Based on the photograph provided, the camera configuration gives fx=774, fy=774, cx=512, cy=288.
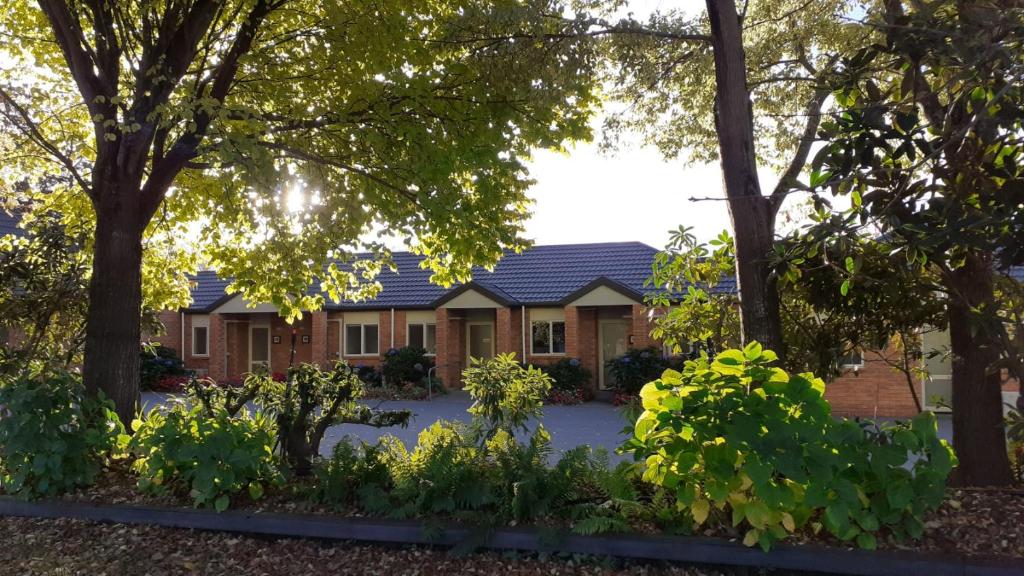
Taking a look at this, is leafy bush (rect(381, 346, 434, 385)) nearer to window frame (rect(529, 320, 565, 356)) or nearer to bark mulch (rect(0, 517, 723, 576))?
window frame (rect(529, 320, 565, 356))

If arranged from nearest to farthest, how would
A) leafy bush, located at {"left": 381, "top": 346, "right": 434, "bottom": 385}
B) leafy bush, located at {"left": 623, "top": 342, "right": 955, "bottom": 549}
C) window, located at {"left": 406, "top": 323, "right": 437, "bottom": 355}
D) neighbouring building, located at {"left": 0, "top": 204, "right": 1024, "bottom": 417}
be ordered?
leafy bush, located at {"left": 623, "top": 342, "right": 955, "bottom": 549}, neighbouring building, located at {"left": 0, "top": 204, "right": 1024, "bottom": 417}, leafy bush, located at {"left": 381, "top": 346, "right": 434, "bottom": 385}, window, located at {"left": 406, "top": 323, "right": 437, "bottom": 355}

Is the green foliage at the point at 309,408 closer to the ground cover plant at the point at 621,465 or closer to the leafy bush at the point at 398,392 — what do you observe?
the ground cover plant at the point at 621,465

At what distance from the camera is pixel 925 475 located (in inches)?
163

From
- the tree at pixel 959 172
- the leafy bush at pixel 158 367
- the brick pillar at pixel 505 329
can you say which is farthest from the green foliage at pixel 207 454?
the leafy bush at pixel 158 367

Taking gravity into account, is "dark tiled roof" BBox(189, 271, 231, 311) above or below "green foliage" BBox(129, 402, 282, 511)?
above

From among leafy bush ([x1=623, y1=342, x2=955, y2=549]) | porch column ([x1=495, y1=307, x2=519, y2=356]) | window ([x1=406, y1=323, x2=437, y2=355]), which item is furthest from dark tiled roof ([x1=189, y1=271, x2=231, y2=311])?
leafy bush ([x1=623, y1=342, x2=955, y2=549])

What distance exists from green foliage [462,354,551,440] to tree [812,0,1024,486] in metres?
2.46

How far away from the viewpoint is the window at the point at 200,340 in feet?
91.6

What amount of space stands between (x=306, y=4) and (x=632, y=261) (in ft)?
53.9

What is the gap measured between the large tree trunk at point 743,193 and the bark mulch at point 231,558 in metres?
2.09

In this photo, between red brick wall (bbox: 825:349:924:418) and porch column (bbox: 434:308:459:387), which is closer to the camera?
red brick wall (bbox: 825:349:924:418)

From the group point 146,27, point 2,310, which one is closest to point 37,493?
point 2,310

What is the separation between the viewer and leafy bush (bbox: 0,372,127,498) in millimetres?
5840

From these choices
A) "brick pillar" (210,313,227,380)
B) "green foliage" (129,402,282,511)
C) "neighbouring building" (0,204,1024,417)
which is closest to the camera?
"green foliage" (129,402,282,511)
